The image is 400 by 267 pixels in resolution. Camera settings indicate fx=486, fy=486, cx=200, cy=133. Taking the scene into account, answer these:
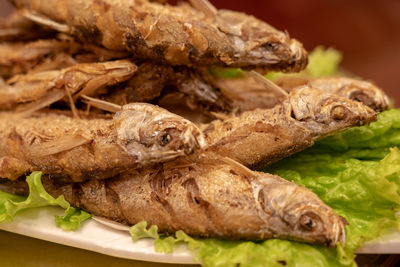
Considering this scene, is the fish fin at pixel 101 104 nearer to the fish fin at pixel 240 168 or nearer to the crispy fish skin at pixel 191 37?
the crispy fish skin at pixel 191 37

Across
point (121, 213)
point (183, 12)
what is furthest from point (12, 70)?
point (121, 213)

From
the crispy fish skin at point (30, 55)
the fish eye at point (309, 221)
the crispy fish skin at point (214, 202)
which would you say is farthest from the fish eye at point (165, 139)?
the crispy fish skin at point (30, 55)

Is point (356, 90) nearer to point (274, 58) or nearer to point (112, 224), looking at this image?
point (274, 58)

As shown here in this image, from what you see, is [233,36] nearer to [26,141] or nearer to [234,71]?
[234,71]

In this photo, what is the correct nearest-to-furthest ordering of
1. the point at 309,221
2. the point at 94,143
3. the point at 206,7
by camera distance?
the point at 309,221 < the point at 94,143 < the point at 206,7

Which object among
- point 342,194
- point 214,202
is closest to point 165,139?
point 214,202

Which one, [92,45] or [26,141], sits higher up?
[92,45]

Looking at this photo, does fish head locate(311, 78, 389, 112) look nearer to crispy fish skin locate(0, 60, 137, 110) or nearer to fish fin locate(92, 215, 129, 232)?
crispy fish skin locate(0, 60, 137, 110)
